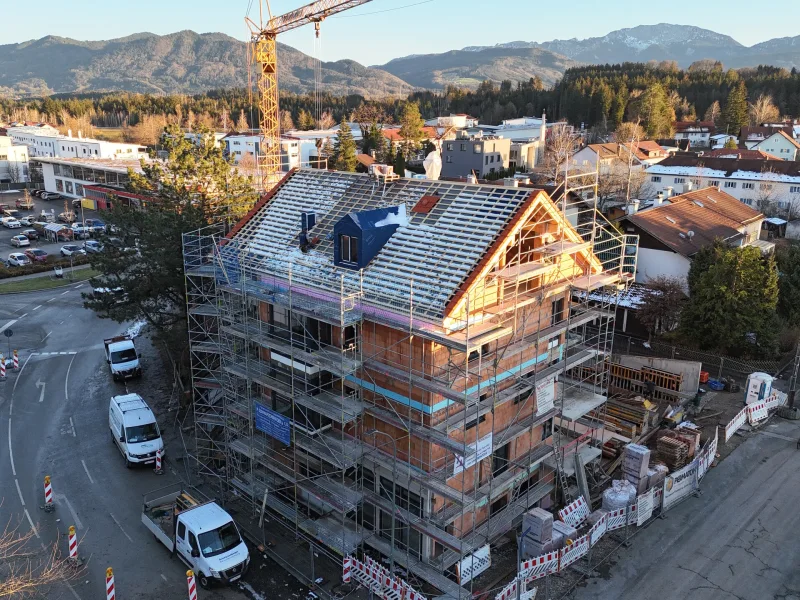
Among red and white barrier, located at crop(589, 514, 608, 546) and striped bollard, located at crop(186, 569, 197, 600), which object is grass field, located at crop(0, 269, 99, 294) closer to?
striped bollard, located at crop(186, 569, 197, 600)

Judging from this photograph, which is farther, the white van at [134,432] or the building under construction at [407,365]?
the white van at [134,432]

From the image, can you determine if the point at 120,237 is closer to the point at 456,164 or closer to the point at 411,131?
the point at 456,164

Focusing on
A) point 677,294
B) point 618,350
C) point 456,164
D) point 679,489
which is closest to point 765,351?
point 677,294

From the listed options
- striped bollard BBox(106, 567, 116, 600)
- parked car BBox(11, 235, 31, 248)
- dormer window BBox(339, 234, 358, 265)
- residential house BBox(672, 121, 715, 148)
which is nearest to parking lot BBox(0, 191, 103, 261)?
parked car BBox(11, 235, 31, 248)

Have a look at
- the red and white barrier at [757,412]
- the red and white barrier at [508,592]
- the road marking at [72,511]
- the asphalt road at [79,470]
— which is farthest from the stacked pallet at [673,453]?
the road marking at [72,511]

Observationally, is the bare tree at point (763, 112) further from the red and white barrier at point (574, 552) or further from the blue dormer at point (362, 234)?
the red and white barrier at point (574, 552)

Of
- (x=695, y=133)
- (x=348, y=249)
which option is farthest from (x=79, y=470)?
(x=695, y=133)
